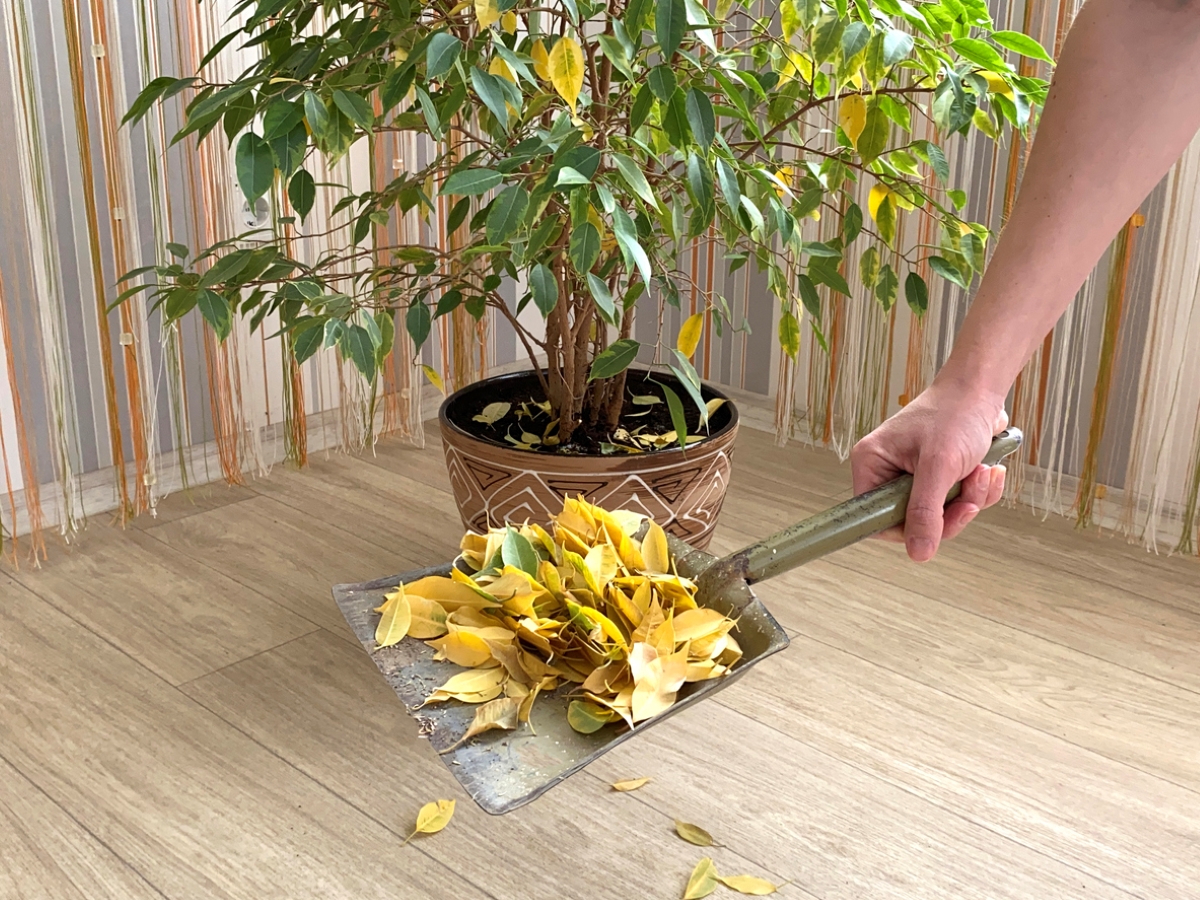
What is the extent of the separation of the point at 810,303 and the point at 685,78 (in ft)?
0.95

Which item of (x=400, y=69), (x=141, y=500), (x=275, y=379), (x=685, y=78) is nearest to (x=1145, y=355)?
(x=685, y=78)

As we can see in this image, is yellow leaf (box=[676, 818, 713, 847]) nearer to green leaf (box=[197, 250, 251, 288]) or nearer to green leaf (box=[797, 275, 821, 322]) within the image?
green leaf (box=[797, 275, 821, 322])

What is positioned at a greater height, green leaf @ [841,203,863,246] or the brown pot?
green leaf @ [841,203,863,246]

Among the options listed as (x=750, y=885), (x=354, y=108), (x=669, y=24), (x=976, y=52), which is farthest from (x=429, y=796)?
(x=976, y=52)

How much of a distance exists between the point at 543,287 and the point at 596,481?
0.26 meters

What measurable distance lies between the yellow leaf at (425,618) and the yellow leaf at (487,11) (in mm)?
479

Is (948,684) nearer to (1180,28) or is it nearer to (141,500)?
(1180,28)

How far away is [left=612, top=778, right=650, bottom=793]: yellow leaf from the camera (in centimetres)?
119

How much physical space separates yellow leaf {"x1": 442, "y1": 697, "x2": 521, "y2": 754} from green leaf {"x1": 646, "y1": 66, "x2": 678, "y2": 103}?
0.51 metres

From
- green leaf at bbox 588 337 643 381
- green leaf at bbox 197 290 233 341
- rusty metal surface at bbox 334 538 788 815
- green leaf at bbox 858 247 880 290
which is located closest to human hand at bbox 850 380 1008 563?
rusty metal surface at bbox 334 538 788 815

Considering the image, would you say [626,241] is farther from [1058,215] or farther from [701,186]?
[1058,215]

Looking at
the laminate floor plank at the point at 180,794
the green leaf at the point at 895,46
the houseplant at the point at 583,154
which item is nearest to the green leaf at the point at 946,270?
the houseplant at the point at 583,154

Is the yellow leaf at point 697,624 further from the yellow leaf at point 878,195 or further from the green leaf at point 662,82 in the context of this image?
the yellow leaf at point 878,195

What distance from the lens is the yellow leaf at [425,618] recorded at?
0.85m
